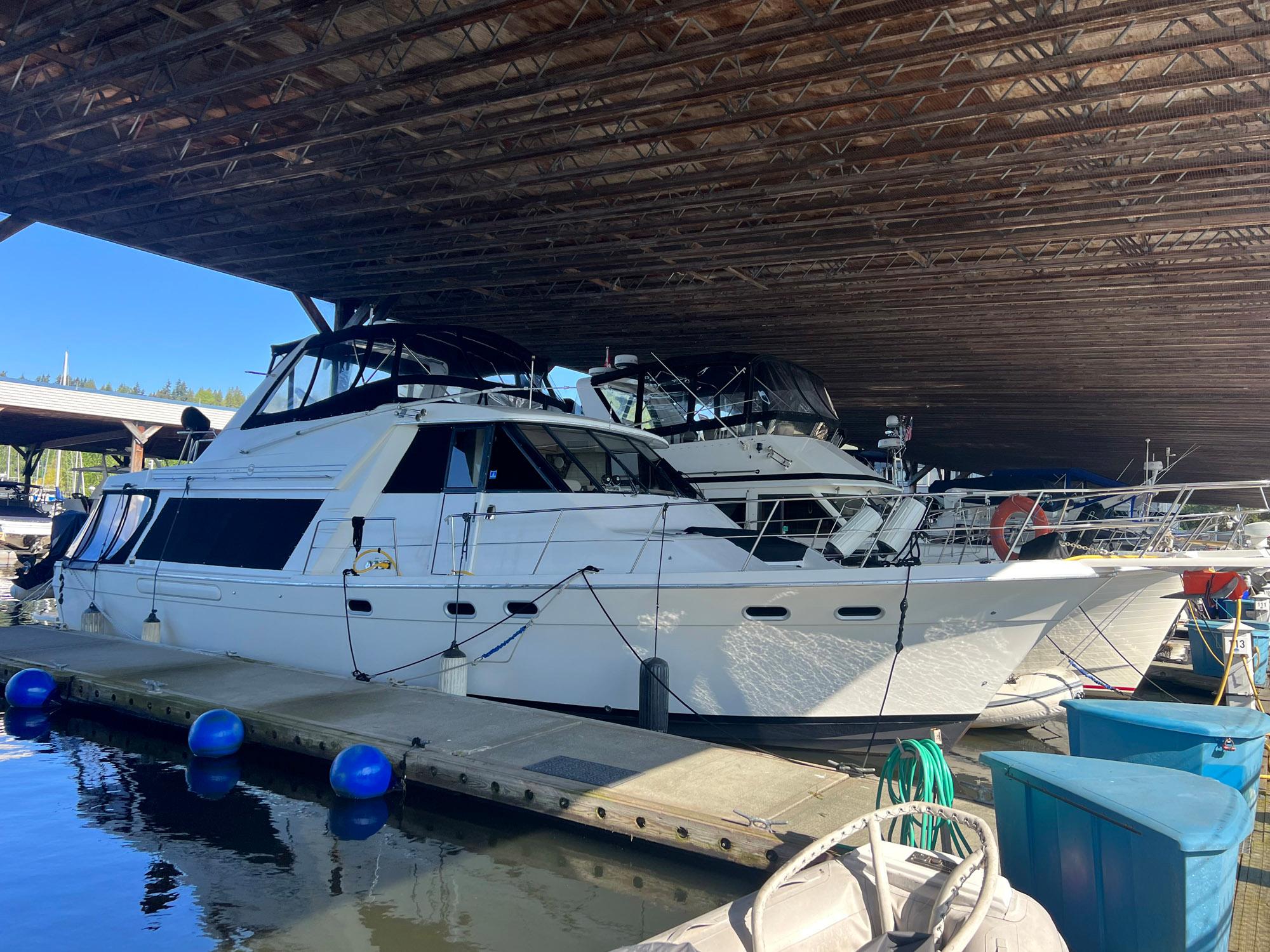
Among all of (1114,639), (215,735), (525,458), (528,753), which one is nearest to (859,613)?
(528,753)

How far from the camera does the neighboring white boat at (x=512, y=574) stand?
6.63m

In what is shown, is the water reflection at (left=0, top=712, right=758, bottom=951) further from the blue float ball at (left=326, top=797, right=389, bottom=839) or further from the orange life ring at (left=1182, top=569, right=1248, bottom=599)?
the orange life ring at (left=1182, top=569, right=1248, bottom=599)

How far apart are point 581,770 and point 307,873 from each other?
1.69 m

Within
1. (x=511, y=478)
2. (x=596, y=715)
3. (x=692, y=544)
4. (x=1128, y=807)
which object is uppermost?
(x=511, y=478)

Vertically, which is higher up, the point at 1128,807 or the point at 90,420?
the point at 90,420

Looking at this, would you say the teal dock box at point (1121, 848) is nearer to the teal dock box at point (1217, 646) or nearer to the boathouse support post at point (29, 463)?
the teal dock box at point (1217, 646)

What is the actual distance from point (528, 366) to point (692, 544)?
4331mm

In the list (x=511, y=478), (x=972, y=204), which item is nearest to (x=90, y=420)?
(x=511, y=478)

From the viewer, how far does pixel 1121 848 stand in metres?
3.30

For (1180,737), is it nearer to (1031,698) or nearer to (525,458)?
(1031,698)

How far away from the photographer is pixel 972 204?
10.7 meters

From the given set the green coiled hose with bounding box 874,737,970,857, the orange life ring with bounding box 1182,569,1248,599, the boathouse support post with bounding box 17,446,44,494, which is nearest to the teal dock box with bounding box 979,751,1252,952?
the green coiled hose with bounding box 874,737,970,857

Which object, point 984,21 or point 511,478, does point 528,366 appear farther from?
point 984,21

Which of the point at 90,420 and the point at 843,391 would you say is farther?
the point at 90,420
